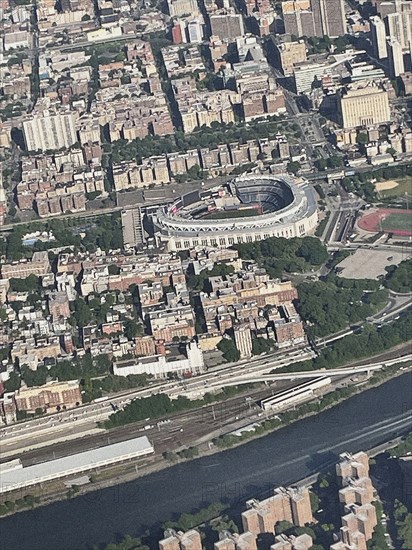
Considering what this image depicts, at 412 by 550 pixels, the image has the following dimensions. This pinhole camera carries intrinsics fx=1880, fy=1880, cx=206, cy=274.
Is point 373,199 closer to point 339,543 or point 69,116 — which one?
point 69,116

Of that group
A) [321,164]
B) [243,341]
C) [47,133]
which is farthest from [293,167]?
[243,341]

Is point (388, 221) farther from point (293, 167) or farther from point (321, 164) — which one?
point (293, 167)

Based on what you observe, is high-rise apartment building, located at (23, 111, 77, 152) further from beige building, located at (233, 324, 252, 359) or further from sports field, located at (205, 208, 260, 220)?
beige building, located at (233, 324, 252, 359)

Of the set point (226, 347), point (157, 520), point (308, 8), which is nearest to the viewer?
point (157, 520)

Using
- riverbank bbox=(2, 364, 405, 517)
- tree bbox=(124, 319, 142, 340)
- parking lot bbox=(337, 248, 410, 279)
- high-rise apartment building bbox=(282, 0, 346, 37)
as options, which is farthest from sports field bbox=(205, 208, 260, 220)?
high-rise apartment building bbox=(282, 0, 346, 37)

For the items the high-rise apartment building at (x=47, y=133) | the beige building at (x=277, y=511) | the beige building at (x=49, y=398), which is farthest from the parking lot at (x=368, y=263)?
the high-rise apartment building at (x=47, y=133)

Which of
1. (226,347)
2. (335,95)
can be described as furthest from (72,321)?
(335,95)

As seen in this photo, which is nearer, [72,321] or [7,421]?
[7,421]
